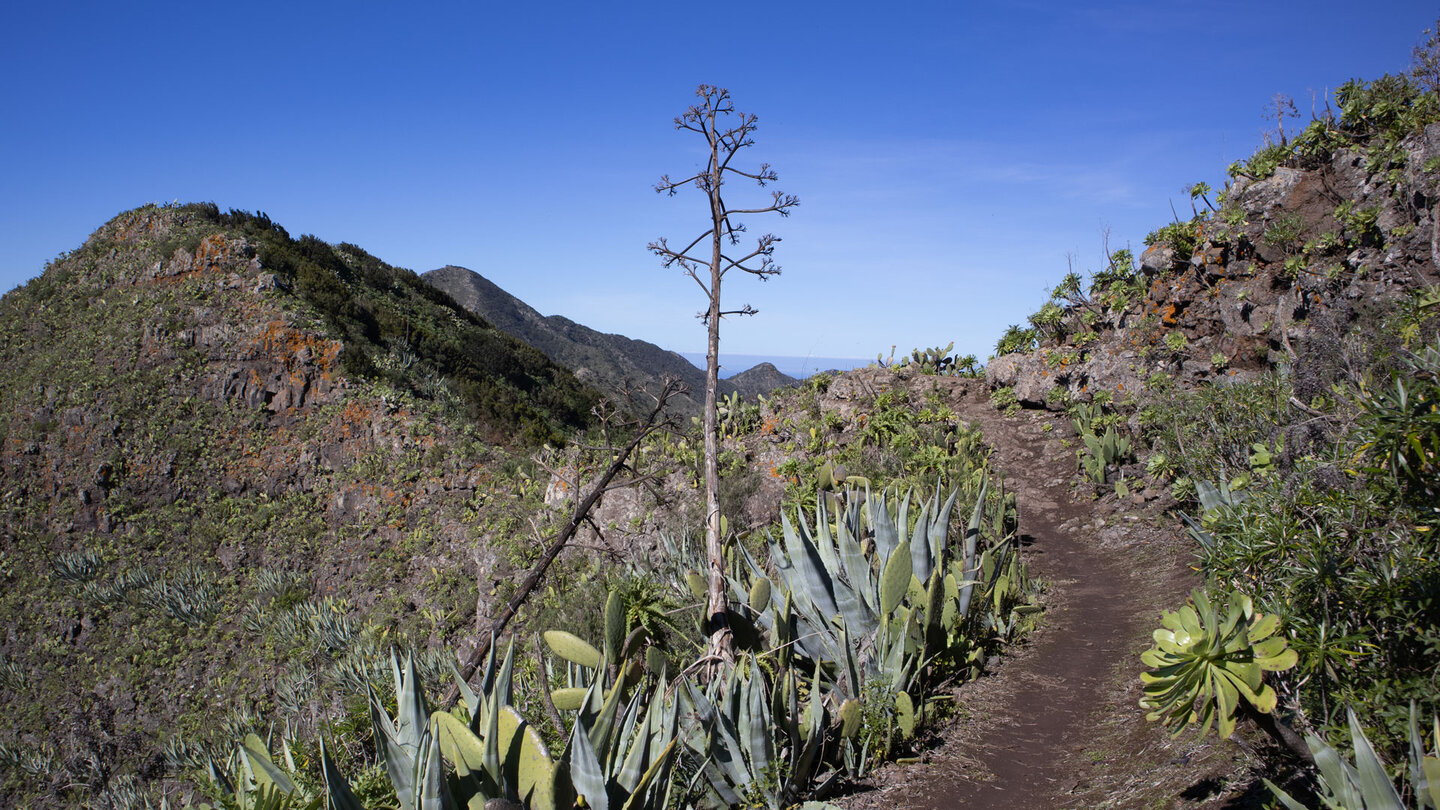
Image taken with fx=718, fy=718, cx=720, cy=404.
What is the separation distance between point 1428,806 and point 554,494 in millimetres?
11938

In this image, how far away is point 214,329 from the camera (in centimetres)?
1916

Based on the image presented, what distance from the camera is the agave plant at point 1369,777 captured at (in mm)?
1730

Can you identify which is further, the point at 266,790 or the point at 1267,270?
the point at 1267,270

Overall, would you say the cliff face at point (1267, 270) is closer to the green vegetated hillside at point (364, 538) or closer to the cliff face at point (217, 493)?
the green vegetated hillside at point (364, 538)

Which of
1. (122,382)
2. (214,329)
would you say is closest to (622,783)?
(214,329)

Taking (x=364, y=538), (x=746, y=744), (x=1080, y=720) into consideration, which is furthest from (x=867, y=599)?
(x=364, y=538)

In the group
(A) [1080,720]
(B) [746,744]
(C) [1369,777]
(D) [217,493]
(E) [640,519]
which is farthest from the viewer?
(D) [217,493]

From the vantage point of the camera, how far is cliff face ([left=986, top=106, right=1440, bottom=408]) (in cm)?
817

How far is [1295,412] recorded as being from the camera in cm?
641

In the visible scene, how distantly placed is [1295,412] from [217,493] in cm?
2054

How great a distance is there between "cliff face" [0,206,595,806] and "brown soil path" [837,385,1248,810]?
27.6 ft

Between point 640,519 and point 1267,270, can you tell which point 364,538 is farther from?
point 1267,270

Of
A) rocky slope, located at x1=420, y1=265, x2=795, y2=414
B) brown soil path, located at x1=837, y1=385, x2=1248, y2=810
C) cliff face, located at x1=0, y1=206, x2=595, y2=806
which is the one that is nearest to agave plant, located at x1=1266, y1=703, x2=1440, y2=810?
brown soil path, located at x1=837, y1=385, x2=1248, y2=810

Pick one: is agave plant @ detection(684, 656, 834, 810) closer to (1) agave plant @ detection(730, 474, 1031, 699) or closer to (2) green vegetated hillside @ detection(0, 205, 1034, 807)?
(2) green vegetated hillside @ detection(0, 205, 1034, 807)
